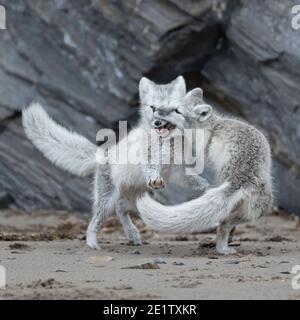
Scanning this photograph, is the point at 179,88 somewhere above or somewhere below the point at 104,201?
above

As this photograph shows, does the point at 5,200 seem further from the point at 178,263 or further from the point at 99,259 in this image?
the point at 178,263

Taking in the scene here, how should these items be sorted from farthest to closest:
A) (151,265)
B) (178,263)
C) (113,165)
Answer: (113,165) → (178,263) → (151,265)

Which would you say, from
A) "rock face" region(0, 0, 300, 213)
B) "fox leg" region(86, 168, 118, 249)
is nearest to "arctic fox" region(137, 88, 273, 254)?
"fox leg" region(86, 168, 118, 249)

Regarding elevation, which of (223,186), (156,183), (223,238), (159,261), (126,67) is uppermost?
(126,67)

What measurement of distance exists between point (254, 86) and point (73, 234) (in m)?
3.08

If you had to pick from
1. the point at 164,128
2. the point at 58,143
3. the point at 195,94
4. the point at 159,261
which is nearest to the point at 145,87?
the point at 195,94

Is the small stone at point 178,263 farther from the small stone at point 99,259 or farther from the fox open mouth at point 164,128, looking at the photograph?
the fox open mouth at point 164,128

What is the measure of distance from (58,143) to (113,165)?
850 mm

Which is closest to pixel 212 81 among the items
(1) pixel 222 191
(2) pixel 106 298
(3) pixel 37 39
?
(3) pixel 37 39

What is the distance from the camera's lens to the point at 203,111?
Result: 8.20 metres

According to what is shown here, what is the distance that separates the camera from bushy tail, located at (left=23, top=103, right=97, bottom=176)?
9.17 meters

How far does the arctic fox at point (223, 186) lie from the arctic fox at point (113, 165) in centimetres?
31

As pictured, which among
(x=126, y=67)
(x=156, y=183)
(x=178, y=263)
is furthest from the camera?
(x=126, y=67)

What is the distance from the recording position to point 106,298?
5.35 m
